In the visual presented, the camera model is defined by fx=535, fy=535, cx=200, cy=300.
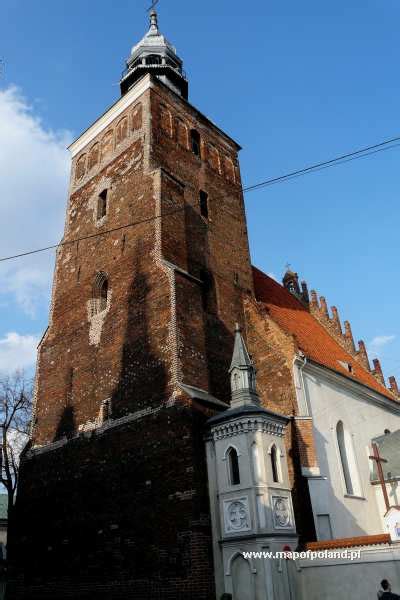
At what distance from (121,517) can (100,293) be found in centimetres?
696

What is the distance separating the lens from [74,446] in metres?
14.9

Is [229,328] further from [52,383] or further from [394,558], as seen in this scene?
[394,558]

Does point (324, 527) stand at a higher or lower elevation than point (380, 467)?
lower

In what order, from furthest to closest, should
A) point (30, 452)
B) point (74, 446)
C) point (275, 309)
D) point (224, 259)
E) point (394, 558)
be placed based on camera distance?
point (275, 309) → point (224, 259) → point (30, 452) → point (74, 446) → point (394, 558)

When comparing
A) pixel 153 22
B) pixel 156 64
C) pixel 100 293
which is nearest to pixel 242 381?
pixel 100 293

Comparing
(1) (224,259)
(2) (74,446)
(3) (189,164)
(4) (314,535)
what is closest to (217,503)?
(4) (314,535)

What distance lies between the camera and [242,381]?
13.1 meters

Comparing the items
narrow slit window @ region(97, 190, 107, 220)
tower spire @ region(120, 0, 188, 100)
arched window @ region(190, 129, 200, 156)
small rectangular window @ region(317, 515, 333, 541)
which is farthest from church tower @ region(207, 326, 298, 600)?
tower spire @ region(120, 0, 188, 100)

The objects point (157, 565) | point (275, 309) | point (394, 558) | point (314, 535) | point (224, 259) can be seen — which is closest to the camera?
point (394, 558)

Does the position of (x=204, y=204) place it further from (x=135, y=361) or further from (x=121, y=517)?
(x=121, y=517)

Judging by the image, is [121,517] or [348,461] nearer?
[121,517]

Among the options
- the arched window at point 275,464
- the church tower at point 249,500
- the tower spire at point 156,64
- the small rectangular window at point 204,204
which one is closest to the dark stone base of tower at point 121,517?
the church tower at point 249,500

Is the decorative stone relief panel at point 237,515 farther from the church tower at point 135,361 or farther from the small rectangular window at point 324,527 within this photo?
the small rectangular window at point 324,527

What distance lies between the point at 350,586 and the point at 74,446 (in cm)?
788
